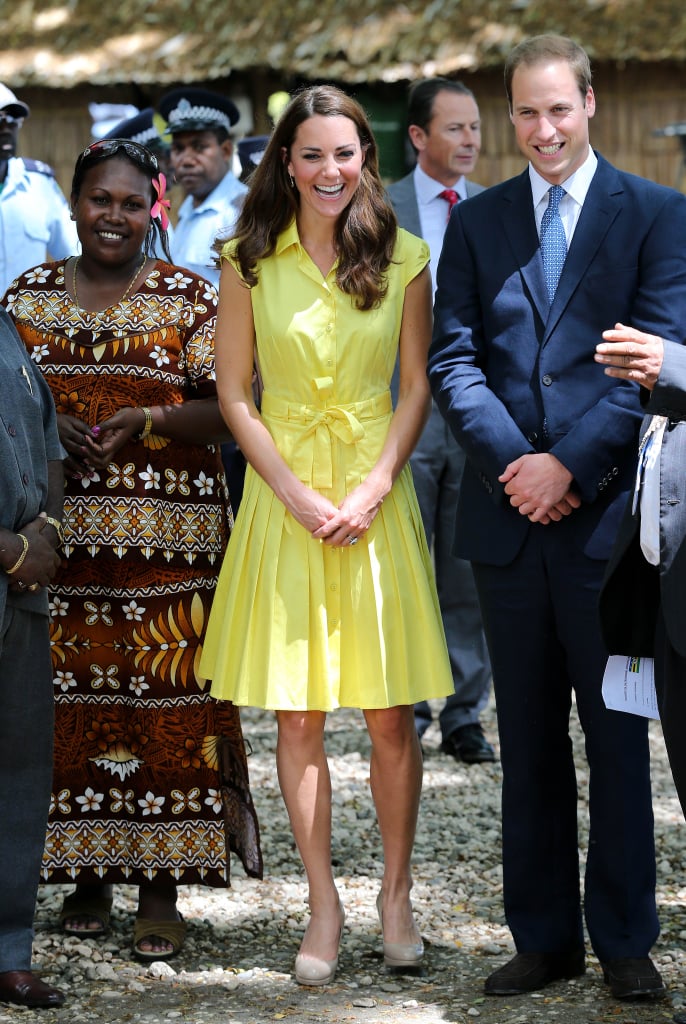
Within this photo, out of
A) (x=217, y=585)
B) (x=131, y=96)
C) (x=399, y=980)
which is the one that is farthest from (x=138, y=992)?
(x=131, y=96)

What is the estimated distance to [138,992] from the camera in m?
4.11

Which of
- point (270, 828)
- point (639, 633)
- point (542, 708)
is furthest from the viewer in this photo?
point (270, 828)

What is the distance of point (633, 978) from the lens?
3.81m

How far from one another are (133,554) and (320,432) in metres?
0.69

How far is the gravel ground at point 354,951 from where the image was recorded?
3873 mm

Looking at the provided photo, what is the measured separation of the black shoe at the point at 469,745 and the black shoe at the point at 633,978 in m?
2.55

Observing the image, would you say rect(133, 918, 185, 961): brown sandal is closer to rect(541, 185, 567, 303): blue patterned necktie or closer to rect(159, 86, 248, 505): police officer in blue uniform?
rect(541, 185, 567, 303): blue patterned necktie

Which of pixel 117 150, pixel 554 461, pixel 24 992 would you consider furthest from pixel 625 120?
pixel 24 992

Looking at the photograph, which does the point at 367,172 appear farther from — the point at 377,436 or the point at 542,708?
the point at 542,708

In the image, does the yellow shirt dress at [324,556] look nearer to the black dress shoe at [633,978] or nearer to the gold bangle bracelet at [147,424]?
the gold bangle bracelet at [147,424]

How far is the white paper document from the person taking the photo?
3.62m

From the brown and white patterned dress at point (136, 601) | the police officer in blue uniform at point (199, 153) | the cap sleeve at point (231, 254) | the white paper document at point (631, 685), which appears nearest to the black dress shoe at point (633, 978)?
the white paper document at point (631, 685)

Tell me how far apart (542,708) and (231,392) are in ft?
4.03

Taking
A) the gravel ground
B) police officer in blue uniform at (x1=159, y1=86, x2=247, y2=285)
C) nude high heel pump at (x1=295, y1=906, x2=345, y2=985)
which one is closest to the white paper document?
the gravel ground
